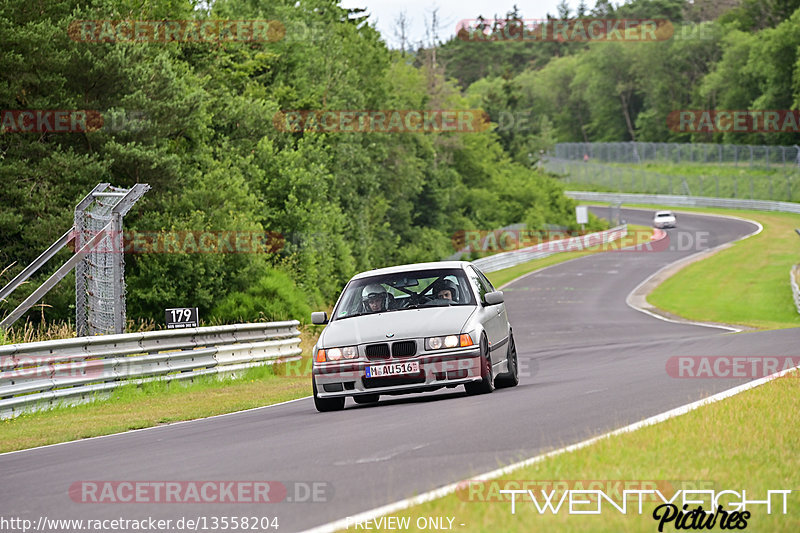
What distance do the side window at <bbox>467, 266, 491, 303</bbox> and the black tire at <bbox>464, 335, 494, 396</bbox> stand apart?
1.07 m

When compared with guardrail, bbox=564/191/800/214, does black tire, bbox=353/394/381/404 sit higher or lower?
higher

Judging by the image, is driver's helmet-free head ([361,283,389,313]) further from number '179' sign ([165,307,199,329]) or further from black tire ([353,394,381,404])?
number '179' sign ([165,307,199,329])

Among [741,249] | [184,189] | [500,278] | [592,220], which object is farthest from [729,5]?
[184,189]

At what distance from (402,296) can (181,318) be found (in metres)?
7.02

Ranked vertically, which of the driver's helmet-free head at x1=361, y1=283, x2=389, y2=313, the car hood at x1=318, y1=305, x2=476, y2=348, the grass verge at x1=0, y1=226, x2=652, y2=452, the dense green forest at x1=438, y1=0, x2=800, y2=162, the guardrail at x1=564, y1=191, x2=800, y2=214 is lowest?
the guardrail at x1=564, y1=191, x2=800, y2=214

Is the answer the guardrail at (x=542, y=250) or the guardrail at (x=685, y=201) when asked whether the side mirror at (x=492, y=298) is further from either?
the guardrail at (x=685, y=201)

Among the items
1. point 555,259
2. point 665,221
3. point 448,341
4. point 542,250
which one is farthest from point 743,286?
point 448,341

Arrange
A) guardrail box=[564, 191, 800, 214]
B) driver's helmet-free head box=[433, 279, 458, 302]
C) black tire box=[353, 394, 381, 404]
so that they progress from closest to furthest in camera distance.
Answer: driver's helmet-free head box=[433, 279, 458, 302]
black tire box=[353, 394, 381, 404]
guardrail box=[564, 191, 800, 214]

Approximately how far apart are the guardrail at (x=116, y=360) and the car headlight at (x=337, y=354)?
189 inches

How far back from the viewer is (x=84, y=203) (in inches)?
727

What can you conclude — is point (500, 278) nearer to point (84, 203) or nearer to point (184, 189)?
point (184, 189)

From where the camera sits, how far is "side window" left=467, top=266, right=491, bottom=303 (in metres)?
13.8

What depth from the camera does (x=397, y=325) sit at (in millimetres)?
12477

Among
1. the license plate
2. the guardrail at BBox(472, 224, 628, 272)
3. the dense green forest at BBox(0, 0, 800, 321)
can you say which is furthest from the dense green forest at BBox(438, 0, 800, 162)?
the license plate
